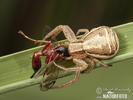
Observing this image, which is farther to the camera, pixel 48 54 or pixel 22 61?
pixel 48 54

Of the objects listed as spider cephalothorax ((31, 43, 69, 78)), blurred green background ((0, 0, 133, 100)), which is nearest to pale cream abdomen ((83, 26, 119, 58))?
spider cephalothorax ((31, 43, 69, 78))

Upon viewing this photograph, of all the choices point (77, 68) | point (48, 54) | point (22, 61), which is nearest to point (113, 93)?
point (77, 68)

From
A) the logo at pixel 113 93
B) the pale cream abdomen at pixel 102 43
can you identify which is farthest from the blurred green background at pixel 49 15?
the logo at pixel 113 93

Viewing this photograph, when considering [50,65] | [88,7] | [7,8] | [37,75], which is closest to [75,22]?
[88,7]

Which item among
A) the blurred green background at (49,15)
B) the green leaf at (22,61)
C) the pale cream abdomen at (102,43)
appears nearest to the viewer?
the green leaf at (22,61)

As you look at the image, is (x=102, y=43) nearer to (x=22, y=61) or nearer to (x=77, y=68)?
(x=77, y=68)

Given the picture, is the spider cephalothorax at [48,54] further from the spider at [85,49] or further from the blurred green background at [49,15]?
the blurred green background at [49,15]

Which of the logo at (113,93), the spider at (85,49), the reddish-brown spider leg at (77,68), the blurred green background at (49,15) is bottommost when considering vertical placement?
the logo at (113,93)

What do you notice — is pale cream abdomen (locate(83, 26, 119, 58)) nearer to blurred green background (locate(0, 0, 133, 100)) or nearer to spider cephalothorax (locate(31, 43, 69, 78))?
spider cephalothorax (locate(31, 43, 69, 78))

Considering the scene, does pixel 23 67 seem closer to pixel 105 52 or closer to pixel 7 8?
pixel 105 52

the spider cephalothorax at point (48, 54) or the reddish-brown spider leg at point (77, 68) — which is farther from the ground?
the spider cephalothorax at point (48, 54)

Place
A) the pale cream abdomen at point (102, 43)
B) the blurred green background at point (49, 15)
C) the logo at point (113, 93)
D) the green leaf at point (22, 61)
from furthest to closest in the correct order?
1. the blurred green background at point (49, 15)
2. the logo at point (113, 93)
3. the pale cream abdomen at point (102, 43)
4. the green leaf at point (22, 61)
